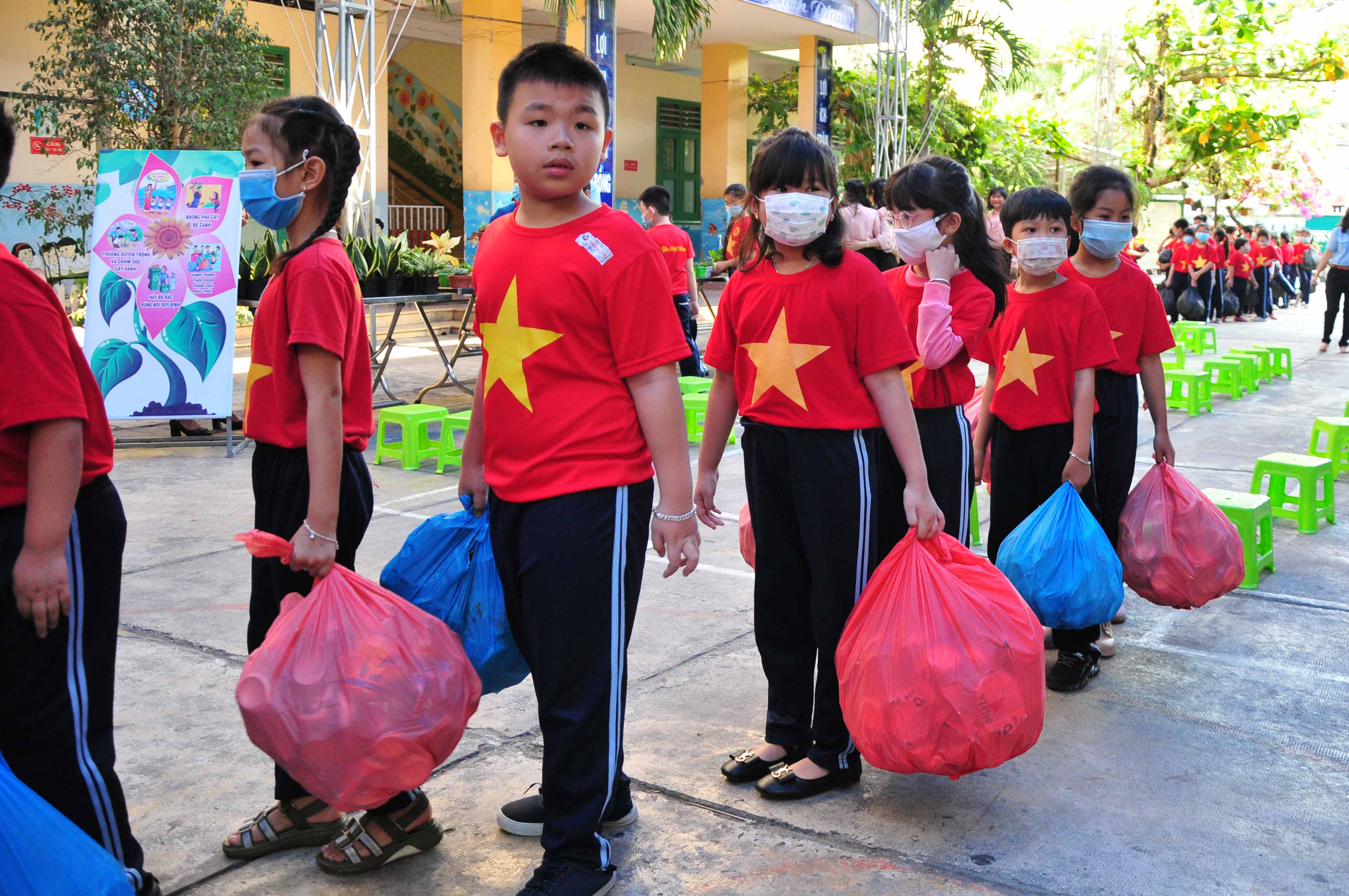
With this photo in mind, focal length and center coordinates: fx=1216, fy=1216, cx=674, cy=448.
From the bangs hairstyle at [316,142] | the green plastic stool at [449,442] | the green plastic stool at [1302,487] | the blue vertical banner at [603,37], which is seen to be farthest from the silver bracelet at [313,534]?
the blue vertical banner at [603,37]

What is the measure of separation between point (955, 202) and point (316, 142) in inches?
65.1

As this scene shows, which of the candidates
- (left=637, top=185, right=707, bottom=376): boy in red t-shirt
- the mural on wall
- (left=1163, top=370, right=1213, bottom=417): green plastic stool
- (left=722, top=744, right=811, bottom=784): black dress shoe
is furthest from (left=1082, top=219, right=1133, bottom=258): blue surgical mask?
the mural on wall

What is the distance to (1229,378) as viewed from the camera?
9883mm

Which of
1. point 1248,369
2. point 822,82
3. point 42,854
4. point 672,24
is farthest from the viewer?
point 822,82

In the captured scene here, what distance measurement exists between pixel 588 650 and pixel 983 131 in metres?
20.7

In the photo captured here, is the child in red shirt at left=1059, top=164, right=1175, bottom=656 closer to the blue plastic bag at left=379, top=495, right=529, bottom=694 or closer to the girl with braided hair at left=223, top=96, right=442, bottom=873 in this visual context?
the blue plastic bag at left=379, top=495, right=529, bottom=694

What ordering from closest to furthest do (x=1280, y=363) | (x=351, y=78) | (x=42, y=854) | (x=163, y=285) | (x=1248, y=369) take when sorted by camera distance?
(x=42, y=854)
(x=163, y=285)
(x=351, y=78)
(x=1248, y=369)
(x=1280, y=363)

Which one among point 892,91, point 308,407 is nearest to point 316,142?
point 308,407

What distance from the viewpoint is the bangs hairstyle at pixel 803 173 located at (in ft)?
9.04

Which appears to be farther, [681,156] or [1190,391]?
[681,156]

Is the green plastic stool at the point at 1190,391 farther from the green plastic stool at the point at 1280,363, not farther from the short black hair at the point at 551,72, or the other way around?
the short black hair at the point at 551,72

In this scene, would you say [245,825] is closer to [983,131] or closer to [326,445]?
[326,445]

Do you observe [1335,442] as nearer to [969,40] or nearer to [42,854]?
[42,854]

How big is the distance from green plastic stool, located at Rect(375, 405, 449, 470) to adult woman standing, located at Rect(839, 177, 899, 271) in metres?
3.28
